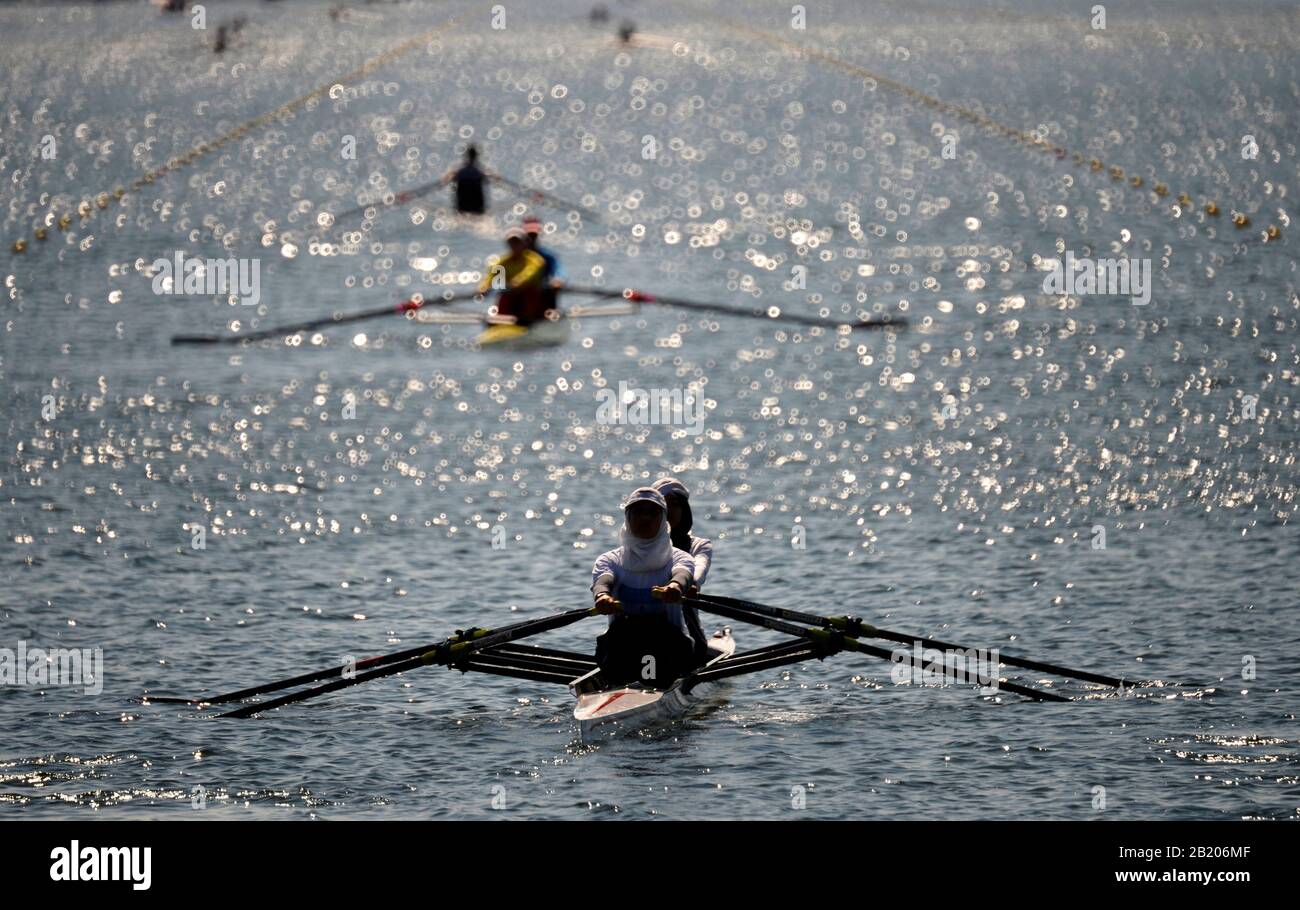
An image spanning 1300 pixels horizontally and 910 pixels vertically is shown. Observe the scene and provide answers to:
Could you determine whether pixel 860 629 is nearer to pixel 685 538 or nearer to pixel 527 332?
pixel 685 538

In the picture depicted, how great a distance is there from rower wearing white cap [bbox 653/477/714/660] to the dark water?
115 centimetres

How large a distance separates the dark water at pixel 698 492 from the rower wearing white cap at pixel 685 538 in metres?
1.15

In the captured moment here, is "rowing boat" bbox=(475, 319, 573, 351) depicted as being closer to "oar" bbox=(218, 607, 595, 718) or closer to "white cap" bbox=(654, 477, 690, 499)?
"white cap" bbox=(654, 477, 690, 499)

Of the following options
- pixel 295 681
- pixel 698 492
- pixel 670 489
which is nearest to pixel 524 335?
pixel 698 492

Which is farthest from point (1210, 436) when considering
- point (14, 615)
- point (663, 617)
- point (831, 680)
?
point (14, 615)

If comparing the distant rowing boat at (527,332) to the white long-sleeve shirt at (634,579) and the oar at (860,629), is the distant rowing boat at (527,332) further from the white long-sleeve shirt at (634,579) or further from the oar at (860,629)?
the white long-sleeve shirt at (634,579)

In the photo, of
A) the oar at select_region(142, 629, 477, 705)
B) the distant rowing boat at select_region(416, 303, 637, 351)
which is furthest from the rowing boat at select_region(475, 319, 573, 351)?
the oar at select_region(142, 629, 477, 705)

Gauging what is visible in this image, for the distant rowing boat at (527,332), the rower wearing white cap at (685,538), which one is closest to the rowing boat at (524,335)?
the distant rowing boat at (527,332)

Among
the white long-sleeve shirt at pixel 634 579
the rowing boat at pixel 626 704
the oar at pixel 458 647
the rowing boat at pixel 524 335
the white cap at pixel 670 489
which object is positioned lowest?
the rowing boat at pixel 626 704

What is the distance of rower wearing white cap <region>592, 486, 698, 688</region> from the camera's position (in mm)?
25688

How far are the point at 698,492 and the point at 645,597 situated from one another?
15900mm

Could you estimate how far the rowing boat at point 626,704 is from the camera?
85.0ft

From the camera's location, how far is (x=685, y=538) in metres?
28.3
